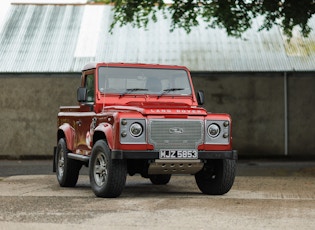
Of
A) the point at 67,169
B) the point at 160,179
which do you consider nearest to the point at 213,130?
the point at 160,179

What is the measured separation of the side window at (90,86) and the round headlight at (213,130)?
7.56 feet

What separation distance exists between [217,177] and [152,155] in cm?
146

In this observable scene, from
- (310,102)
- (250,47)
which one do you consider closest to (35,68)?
(250,47)

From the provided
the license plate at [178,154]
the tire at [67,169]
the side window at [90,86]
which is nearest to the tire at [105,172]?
the license plate at [178,154]

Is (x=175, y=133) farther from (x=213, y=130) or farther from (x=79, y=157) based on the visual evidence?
(x=79, y=157)

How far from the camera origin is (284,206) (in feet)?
35.6

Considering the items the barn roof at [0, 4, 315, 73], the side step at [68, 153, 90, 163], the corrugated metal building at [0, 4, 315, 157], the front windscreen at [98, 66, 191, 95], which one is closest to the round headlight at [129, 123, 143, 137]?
the side step at [68, 153, 90, 163]

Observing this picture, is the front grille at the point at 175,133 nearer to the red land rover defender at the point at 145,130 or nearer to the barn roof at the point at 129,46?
the red land rover defender at the point at 145,130

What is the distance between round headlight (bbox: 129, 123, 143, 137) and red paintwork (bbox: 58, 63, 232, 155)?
0.46 ft

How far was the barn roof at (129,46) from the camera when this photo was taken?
25.0 metres

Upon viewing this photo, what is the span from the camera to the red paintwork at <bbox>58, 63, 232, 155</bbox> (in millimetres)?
11633

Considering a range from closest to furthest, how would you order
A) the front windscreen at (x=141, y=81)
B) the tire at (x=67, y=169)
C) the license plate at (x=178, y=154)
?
the license plate at (x=178, y=154) < the front windscreen at (x=141, y=81) < the tire at (x=67, y=169)

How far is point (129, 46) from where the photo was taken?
85.5ft

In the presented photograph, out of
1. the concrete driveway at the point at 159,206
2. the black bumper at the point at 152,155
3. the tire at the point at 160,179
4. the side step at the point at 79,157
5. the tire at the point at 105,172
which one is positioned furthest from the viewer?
the tire at the point at 160,179
